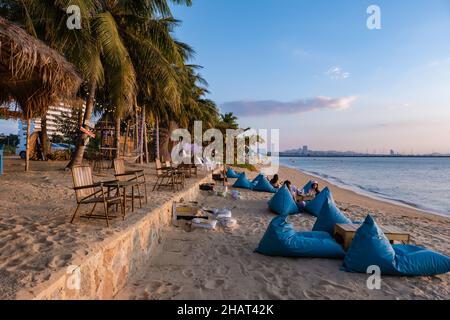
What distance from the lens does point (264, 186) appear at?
36.2 feet

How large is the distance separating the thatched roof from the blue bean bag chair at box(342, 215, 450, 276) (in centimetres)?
490

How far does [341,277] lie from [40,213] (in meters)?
4.34

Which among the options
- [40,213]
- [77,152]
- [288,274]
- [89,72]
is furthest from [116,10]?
[288,274]

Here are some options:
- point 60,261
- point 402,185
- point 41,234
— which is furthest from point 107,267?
point 402,185

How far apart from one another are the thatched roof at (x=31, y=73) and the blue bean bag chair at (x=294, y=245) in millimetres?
4065

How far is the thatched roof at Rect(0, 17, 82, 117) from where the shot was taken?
3857mm

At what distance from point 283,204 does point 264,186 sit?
3.89m

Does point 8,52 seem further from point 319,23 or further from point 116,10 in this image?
point 319,23

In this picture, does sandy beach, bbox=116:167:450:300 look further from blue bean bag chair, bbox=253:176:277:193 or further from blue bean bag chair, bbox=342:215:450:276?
blue bean bag chair, bbox=253:176:277:193

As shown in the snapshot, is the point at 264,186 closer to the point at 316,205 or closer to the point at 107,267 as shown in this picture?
the point at 316,205

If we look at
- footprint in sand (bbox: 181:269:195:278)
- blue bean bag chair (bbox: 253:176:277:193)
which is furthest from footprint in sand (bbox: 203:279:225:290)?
blue bean bag chair (bbox: 253:176:277:193)
